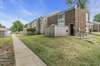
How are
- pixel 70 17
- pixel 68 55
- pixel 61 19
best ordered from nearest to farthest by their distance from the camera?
pixel 68 55, pixel 70 17, pixel 61 19

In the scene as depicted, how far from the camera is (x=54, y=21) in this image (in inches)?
1480

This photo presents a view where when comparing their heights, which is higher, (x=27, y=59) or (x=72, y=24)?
(x=72, y=24)

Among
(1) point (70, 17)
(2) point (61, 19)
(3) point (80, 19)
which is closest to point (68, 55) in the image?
(3) point (80, 19)

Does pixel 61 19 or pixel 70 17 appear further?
pixel 61 19

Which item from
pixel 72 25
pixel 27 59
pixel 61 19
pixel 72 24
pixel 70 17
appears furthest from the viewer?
pixel 61 19

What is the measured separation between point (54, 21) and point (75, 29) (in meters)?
9.51

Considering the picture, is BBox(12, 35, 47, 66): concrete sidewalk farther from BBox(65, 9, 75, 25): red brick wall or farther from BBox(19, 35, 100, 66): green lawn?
BBox(65, 9, 75, 25): red brick wall

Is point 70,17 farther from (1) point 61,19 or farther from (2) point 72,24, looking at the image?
(1) point 61,19

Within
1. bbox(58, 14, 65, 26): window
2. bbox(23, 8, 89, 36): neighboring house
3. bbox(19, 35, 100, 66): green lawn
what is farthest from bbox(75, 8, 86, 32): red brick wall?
bbox(19, 35, 100, 66): green lawn

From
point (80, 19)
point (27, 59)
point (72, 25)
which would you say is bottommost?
point (27, 59)

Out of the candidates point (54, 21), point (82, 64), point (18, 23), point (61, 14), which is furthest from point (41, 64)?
point (18, 23)

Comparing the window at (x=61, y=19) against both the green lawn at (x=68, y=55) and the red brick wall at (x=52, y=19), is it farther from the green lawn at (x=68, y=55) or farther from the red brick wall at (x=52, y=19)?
the green lawn at (x=68, y=55)

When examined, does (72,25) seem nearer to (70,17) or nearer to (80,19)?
(70,17)

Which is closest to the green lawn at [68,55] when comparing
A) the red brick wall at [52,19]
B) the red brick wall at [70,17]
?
the red brick wall at [70,17]
